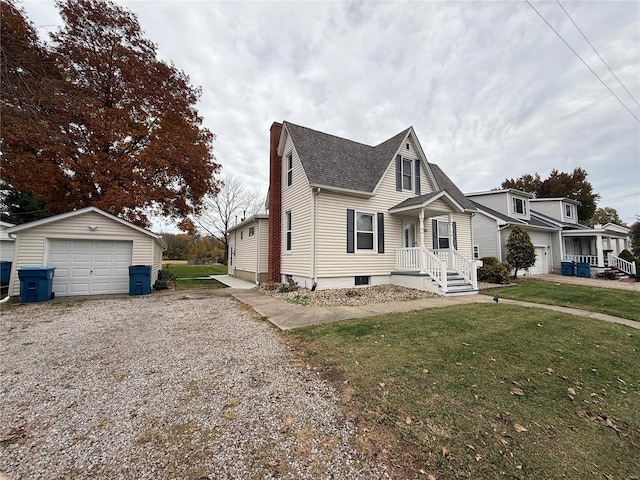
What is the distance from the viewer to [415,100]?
14.1 meters

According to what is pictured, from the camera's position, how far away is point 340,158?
42.0ft

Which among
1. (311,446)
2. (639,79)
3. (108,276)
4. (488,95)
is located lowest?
(311,446)

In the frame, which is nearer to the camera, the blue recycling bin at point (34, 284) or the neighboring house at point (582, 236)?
the blue recycling bin at point (34, 284)

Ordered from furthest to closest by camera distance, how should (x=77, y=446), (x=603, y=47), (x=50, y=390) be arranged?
(x=603, y=47), (x=50, y=390), (x=77, y=446)

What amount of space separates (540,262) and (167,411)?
24875mm

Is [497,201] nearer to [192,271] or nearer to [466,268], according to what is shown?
[466,268]

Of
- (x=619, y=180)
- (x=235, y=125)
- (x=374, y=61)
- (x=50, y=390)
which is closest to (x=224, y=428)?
(x=50, y=390)

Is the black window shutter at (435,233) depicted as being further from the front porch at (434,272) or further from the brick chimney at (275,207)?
the brick chimney at (275,207)

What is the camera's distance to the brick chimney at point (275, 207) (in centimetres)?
1322

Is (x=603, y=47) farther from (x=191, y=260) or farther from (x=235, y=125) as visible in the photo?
(x=191, y=260)

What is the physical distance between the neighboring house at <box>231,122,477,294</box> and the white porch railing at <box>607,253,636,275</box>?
15191mm

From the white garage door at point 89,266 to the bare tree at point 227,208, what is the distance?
22.9m

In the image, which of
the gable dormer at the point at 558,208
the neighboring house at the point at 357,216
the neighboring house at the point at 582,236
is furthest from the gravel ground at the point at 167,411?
the gable dormer at the point at 558,208

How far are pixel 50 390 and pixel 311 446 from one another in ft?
11.0
